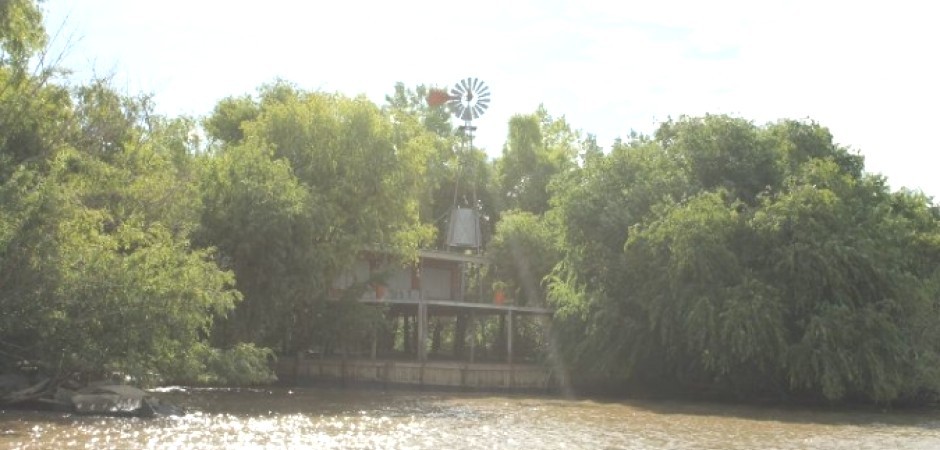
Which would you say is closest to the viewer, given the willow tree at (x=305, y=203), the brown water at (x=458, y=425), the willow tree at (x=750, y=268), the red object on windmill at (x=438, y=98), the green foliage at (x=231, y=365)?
the brown water at (x=458, y=425)

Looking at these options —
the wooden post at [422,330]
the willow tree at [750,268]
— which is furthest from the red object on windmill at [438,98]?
the willow tree at [750,268]

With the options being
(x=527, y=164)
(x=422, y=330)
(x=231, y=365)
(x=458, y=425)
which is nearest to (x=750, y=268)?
(x=458, y=425)

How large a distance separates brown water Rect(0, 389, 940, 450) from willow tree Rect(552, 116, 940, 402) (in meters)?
1.58

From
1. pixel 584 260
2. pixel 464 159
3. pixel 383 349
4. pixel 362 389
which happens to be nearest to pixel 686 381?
pixel 584 260

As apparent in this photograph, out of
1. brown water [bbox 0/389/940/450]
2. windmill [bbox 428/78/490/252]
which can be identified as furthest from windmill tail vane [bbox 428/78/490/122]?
brown water [bbox 0/389/940/450]

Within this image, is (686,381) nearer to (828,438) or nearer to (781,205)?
(781,205)

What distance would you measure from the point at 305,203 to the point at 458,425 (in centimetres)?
1220

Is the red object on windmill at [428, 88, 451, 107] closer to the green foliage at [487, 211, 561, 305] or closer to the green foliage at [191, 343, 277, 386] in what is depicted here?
the green foliage at [487, 211, 561, 305]

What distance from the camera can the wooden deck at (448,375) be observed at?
3114 centimetres

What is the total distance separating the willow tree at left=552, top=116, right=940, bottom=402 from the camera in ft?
81.5

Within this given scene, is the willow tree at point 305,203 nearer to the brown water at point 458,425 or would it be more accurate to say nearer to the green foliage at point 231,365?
the brown water at point 458,425

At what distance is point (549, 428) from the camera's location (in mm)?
19094

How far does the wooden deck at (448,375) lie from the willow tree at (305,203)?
5.90 ft

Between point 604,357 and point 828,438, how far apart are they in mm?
10441
